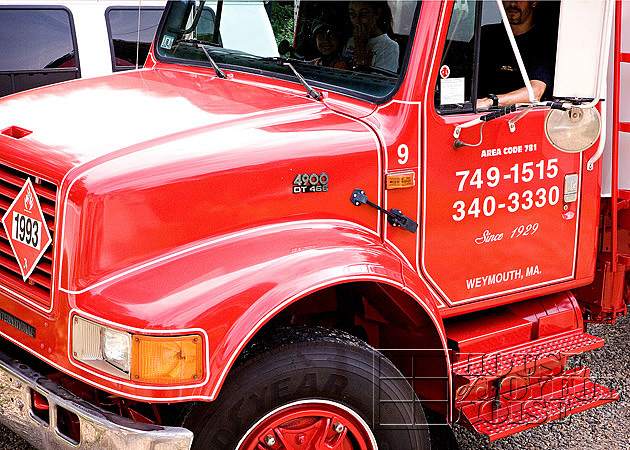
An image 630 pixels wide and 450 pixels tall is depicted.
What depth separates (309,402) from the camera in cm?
303

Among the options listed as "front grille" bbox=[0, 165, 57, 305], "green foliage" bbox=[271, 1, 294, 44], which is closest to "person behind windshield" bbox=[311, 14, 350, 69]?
"green foliage" bbox=[271, 1, 294, 44]

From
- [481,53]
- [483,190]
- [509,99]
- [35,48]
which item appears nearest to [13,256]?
[483,190]

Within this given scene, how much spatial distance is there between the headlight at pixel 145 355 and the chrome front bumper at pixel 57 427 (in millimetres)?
158

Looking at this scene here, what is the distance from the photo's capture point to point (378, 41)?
11.4 feet

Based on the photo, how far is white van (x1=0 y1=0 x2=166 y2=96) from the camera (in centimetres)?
730

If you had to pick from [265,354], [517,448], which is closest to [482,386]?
[517,448]

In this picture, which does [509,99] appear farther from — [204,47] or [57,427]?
[57,427]

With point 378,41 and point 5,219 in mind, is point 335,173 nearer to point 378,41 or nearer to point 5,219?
point 378,41

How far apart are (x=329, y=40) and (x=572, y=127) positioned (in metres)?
1.08

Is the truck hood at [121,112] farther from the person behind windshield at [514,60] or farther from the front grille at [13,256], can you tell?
the person behind windshield at [514,60]

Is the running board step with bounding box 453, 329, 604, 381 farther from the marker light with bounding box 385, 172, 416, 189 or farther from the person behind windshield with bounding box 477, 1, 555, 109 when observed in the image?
the person behind windshield with bounding box 477, 1, 555, 109

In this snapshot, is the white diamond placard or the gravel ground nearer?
the white diamond placard

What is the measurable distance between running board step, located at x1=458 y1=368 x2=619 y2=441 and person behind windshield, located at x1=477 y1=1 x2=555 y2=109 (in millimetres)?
1310

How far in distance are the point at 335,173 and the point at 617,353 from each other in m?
2.93
